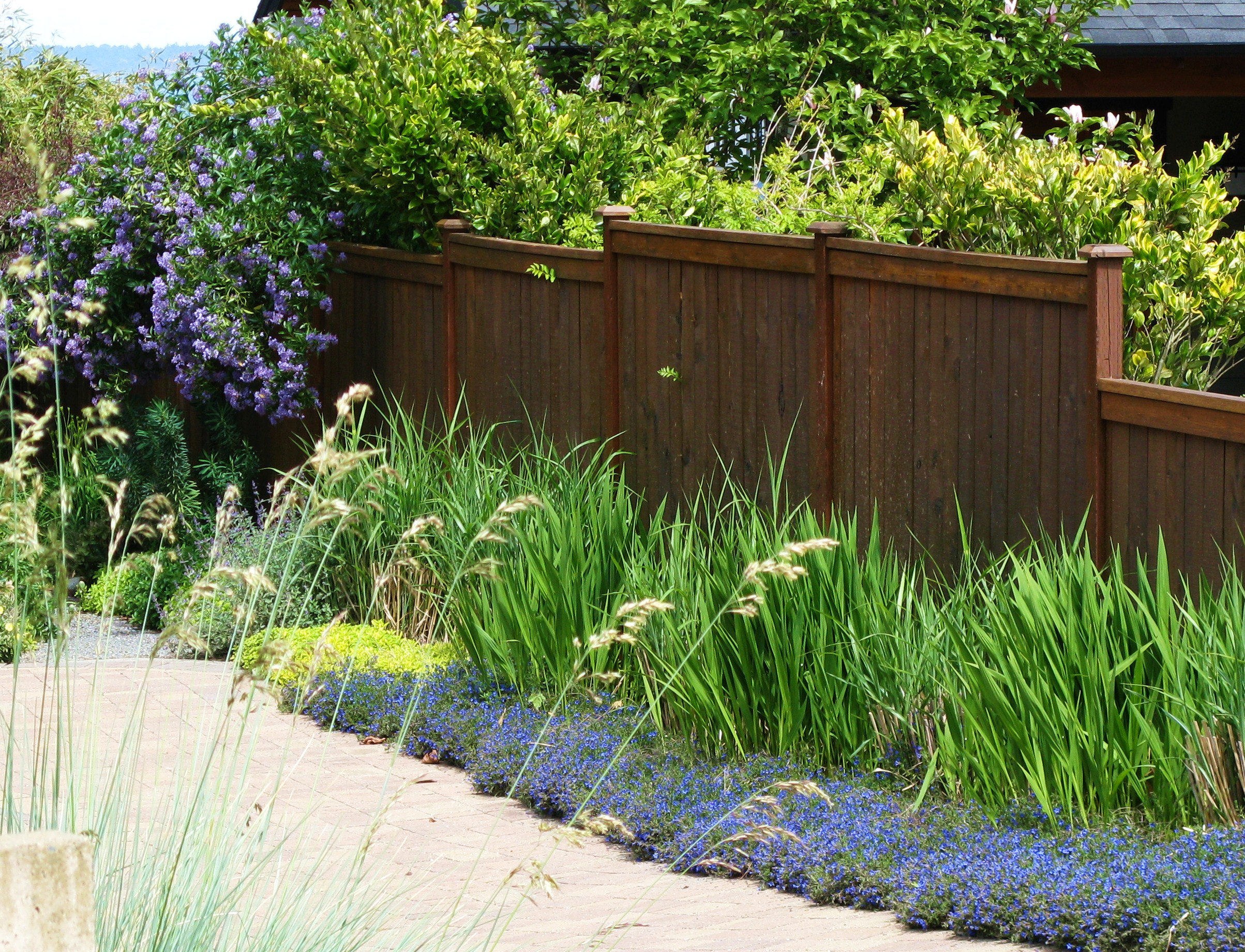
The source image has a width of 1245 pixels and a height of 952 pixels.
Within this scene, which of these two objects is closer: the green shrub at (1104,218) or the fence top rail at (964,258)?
the fence top rail at (964,258)

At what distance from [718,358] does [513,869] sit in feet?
12.6

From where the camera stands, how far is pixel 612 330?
7.98 metres

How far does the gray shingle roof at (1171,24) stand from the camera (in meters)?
12.2

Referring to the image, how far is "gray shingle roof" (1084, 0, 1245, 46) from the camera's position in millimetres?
12234

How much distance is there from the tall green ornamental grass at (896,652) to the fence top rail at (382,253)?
2.72 meters

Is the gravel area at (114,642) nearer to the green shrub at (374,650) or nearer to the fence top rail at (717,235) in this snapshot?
the green shrub at (374,650)

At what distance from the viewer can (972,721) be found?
4.71 m

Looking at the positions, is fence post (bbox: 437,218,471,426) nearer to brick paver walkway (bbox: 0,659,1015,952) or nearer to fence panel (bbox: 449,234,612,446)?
fence panel (bbox: 449,234,612,446)

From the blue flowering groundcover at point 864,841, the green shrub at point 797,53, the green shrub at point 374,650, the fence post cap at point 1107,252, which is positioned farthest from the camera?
the green shrub at point 797,53

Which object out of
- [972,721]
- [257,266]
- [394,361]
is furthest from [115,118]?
[972,721]

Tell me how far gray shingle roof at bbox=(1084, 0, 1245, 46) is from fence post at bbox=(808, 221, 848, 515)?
624 centimetres

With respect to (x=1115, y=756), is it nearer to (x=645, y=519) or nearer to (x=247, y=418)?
(x=645, y=519)

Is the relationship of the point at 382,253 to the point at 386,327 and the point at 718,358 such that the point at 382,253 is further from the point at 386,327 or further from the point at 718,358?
the point at 718,358

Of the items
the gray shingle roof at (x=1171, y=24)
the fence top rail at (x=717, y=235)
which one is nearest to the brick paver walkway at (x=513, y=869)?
the fence top rail at (x=717, y=235)
